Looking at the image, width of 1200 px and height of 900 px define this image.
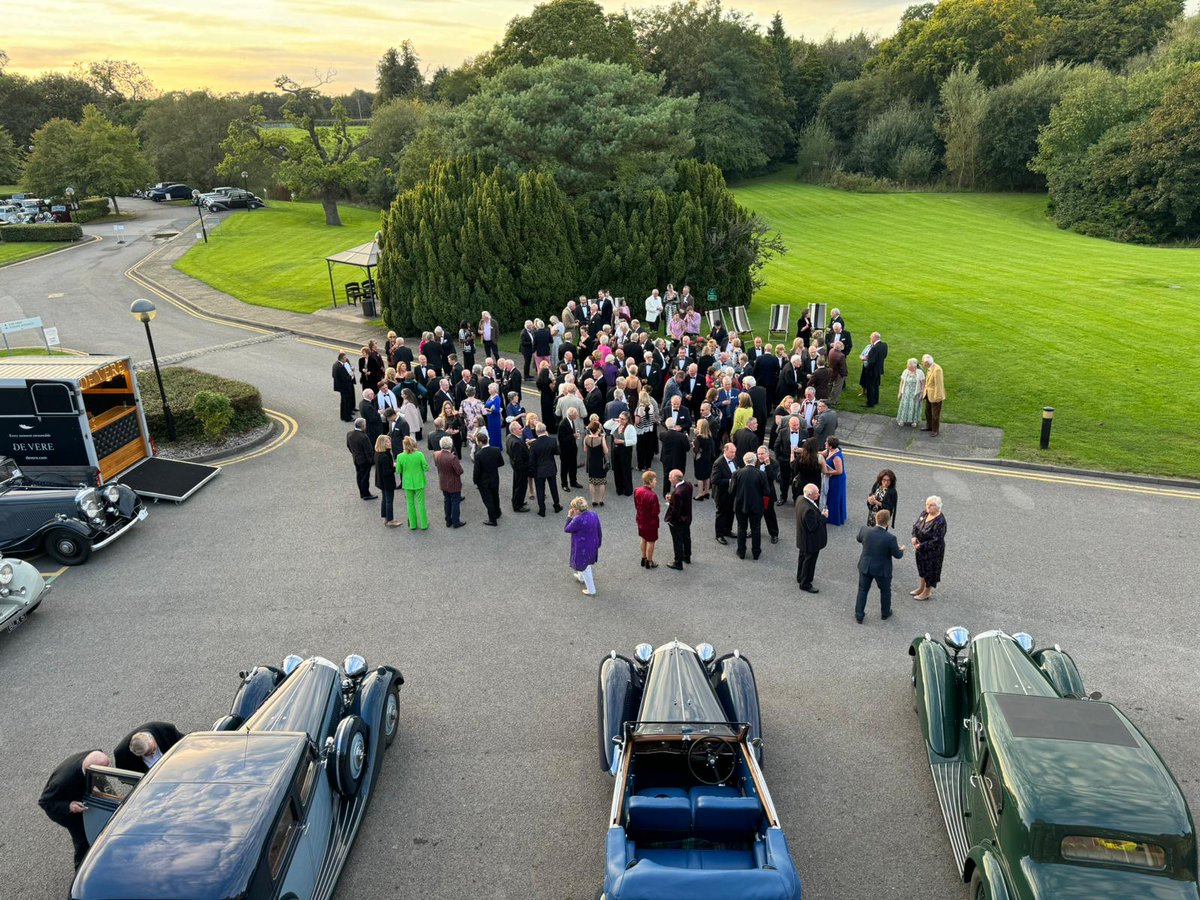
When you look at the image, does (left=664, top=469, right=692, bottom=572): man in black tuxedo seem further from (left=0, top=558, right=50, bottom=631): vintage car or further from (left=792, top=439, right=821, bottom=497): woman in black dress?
(left=0, top=558, right=50, bottom=631): vintage car

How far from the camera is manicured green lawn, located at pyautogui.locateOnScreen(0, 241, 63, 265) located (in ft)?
141

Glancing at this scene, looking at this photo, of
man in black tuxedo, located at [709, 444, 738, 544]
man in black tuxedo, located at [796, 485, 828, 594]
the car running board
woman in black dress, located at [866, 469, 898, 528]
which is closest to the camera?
the car running board

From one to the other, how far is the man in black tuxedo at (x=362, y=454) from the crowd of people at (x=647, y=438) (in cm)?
4

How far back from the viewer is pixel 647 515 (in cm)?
1211

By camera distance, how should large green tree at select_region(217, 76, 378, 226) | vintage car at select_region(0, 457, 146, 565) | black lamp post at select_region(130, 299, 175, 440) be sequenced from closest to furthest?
vintage car at select_region(0, 457, 146, 565)
black lamp post at select_region(130, 299, 175, 440)
large green tree at select_region(217, 76, 378, 226)

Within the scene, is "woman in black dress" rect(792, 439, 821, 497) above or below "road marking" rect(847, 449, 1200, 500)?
above

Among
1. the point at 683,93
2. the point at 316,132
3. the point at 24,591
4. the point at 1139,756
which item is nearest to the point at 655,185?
the point at 24,591

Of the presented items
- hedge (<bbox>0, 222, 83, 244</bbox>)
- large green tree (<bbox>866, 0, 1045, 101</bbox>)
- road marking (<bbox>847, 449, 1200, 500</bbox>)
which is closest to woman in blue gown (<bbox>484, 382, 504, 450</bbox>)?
road marking (<bbox>847, 449, 1200, 500</bbox>)

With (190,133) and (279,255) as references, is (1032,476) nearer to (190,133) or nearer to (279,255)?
(279,255)

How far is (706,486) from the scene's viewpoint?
14992 millimetres

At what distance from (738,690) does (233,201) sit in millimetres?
62901

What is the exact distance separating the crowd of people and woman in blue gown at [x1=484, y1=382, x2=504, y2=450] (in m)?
0.03

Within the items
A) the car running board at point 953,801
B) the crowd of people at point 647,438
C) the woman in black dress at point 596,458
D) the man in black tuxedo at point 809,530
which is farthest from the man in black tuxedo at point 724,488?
the car running board at point 953,801

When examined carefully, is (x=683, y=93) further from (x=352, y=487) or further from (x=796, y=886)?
(x=796, y=886)
